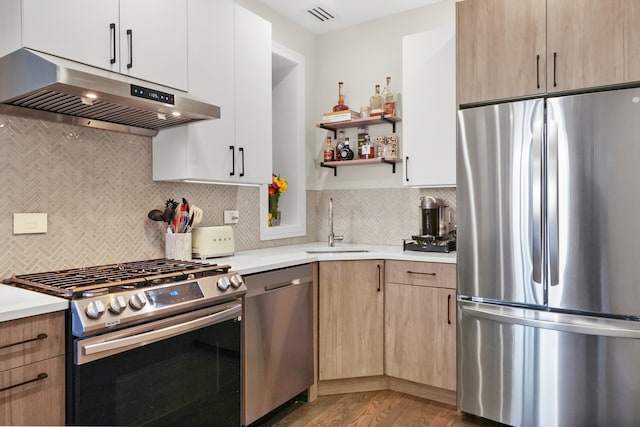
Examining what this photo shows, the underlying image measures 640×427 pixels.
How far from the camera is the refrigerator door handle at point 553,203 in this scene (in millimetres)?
2176

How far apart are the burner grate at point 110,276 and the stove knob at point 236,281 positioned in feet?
0.19

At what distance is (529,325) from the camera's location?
2.23 meters

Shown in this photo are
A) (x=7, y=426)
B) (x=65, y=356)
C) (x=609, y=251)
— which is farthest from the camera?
(x=609, y=251)

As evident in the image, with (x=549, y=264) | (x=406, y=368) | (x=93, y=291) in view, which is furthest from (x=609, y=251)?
(x=93, y=291)

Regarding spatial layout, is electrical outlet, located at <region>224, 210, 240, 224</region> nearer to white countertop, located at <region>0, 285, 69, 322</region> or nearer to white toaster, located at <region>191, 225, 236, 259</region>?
white toaster, located at <region>191, 225, 236, 259</region>

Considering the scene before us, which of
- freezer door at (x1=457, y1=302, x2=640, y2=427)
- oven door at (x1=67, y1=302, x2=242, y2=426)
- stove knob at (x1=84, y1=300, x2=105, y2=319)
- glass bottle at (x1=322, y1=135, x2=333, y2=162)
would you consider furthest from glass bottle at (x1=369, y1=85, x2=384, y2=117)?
stove knob at (x1=84, y1=300, x2=105, y2=319)

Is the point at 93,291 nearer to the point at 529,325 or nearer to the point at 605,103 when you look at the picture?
the point at 529,325

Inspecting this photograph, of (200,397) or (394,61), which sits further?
(394,61)

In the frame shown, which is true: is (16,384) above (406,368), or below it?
above

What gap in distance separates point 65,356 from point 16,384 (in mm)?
157

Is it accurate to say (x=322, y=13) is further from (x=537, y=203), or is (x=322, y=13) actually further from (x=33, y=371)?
(x=33, y=371)

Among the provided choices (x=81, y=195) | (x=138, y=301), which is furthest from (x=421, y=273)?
(x=81, y=195)

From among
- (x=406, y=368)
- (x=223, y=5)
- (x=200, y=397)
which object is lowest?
(x=406, y=368)

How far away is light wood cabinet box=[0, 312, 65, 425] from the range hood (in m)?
0.84
